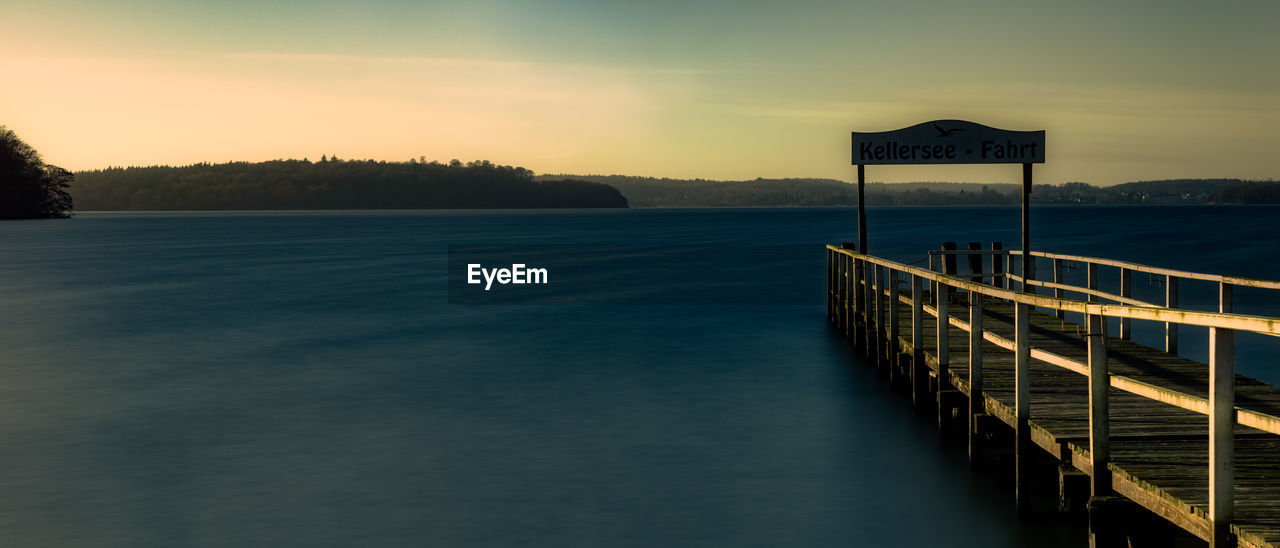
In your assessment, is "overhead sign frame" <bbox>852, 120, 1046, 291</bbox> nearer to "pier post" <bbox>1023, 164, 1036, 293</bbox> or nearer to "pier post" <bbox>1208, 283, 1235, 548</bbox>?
"pier post" <bbox>1023, 164, 1036, 293</bbox>

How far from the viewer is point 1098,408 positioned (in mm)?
6867

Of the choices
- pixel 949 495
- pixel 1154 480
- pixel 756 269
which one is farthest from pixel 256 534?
pixel 756 269

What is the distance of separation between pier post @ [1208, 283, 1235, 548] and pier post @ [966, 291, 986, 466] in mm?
4050

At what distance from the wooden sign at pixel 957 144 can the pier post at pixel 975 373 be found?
9174 millimetres

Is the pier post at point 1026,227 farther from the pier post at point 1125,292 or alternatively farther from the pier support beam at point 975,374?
the pier support beam at point 975,374

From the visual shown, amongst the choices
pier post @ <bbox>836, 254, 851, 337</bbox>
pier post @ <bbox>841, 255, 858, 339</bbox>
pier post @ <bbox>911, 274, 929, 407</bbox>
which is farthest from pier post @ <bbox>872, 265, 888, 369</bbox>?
pier post @ <bbox>836, 254, 851, 337</bbox>

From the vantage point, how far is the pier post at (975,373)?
966 cm

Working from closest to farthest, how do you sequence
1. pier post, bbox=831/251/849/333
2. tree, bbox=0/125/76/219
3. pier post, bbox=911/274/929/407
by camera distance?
pier post, bbox=911/274/929/407, pier post, bbox=831/251/849/333, tree, bbox=0/125/76/219

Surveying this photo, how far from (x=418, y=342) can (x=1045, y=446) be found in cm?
1907

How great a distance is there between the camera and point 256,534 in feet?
31.8

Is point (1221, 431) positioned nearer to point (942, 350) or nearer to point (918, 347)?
point (942, 350)

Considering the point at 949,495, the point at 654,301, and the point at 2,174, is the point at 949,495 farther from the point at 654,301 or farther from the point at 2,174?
the point at 2,174

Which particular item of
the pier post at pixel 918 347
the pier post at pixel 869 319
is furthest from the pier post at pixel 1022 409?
the pier post at pixel 869 319

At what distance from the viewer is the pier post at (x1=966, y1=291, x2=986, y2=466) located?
31.7 feet
